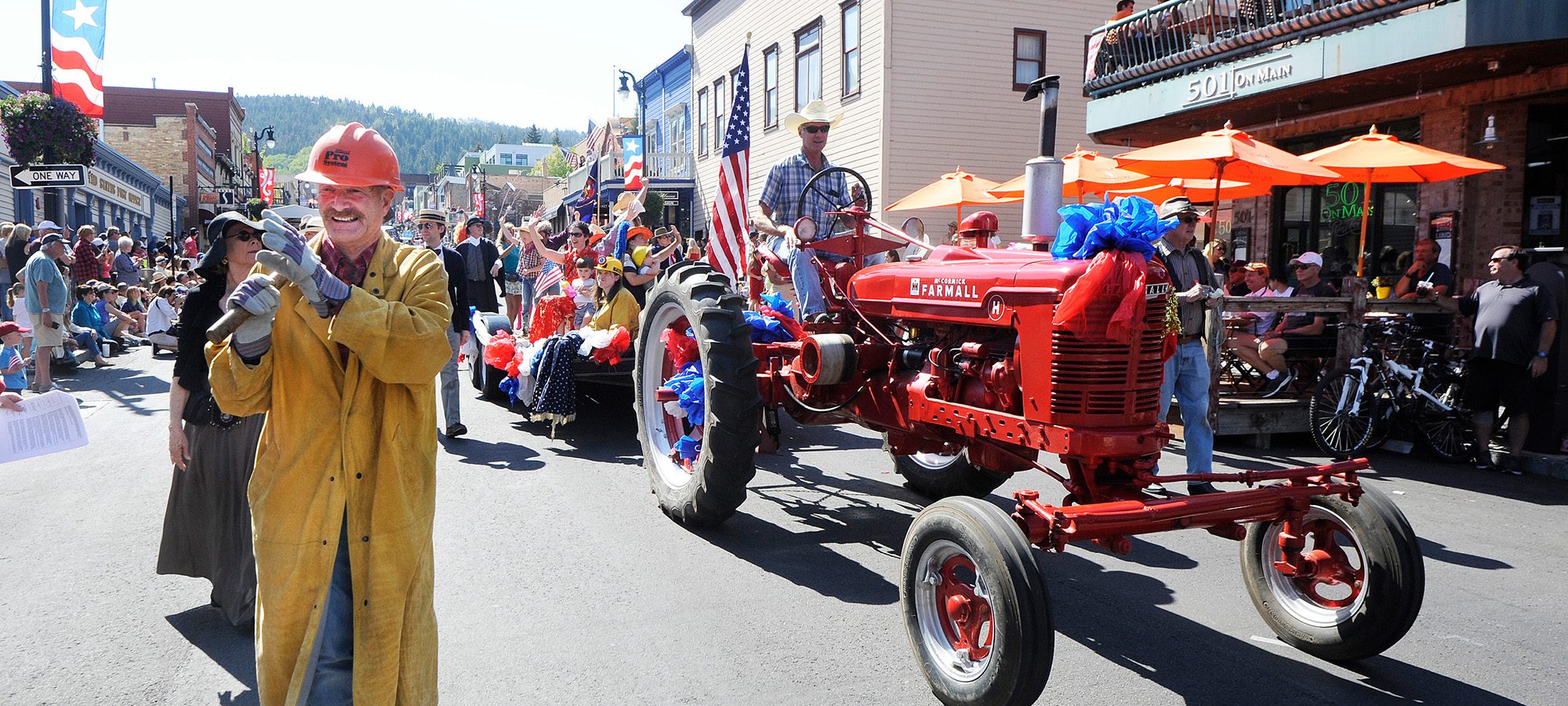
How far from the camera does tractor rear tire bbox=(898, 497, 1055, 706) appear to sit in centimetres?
323

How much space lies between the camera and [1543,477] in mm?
7633

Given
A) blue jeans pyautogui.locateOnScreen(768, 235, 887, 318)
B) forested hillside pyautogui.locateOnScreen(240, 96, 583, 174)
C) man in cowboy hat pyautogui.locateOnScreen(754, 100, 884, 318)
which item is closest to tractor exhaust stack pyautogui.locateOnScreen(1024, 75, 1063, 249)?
blue jeans pyautogui.locateOnScreen(768, 235, 887, 318)

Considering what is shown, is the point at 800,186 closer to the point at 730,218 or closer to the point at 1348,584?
the point at 730,218

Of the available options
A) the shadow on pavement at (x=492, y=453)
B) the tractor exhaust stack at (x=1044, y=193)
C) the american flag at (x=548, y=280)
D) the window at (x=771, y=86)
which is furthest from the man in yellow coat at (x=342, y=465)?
the window at (x=771, y=86)

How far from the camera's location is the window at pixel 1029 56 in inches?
755

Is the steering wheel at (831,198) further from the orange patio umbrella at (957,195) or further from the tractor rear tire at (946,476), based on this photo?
the orange patio umbrella at (957,195)

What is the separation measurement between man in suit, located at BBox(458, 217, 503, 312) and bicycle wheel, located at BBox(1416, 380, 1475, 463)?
30.1 feet

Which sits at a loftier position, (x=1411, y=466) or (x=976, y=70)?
(x=976, y=70)

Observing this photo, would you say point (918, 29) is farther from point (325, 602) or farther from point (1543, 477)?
point (325, 602)

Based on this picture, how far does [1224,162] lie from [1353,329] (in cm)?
182

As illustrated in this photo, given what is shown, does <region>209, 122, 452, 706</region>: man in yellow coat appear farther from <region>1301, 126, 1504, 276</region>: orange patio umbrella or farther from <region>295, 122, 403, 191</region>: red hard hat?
<region>1301, 126, 1504, 276</region>: orange patio umbrella

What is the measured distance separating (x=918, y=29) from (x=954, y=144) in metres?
2.10

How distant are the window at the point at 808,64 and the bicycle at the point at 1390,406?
45.5ft

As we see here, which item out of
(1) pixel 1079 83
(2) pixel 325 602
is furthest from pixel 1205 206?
(2) pixel 325 602
